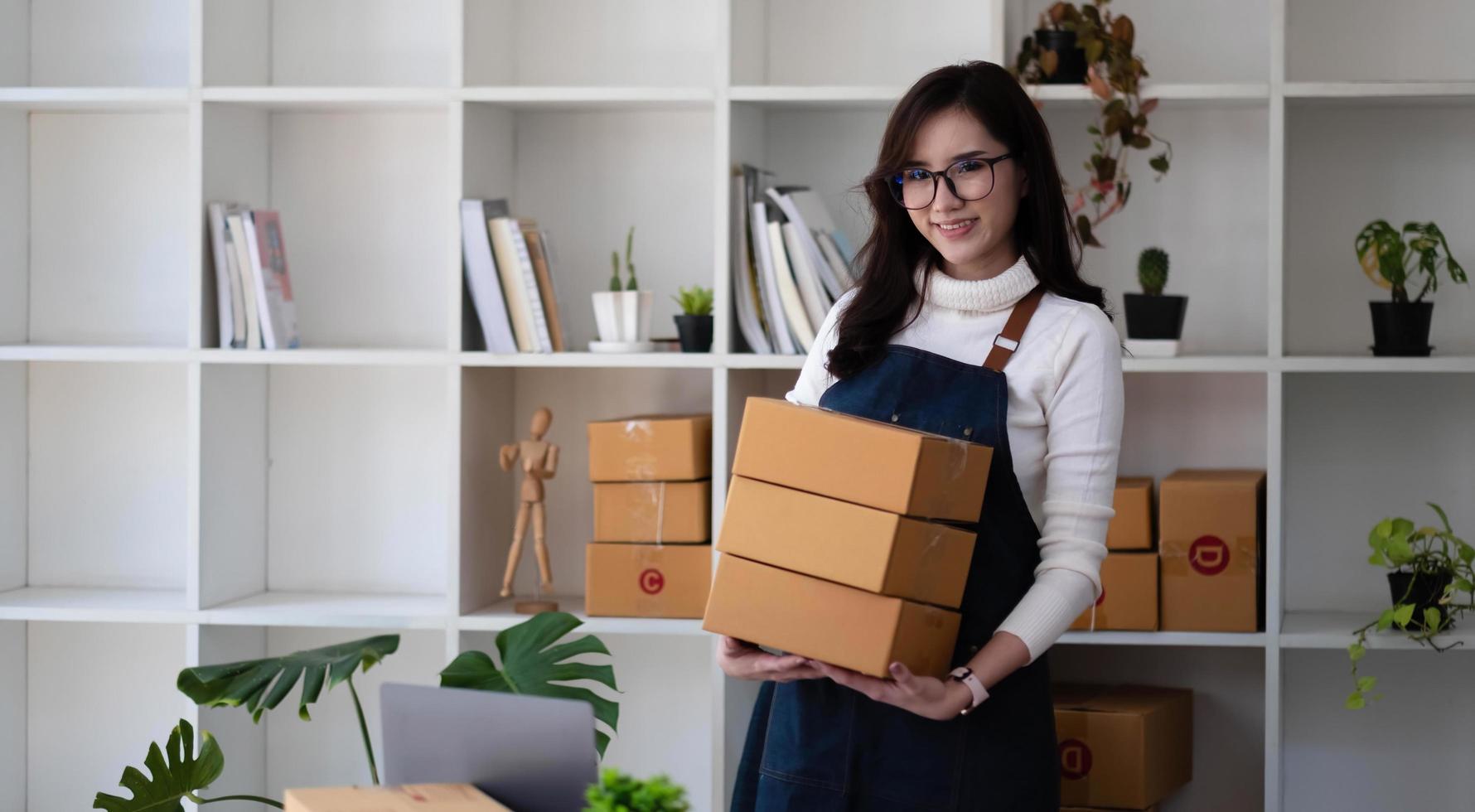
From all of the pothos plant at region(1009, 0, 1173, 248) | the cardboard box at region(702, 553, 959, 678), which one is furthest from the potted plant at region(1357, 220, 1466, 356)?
the cardboard box at region(702, 553, 959, 678)

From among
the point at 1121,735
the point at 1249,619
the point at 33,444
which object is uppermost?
the point at 33,444

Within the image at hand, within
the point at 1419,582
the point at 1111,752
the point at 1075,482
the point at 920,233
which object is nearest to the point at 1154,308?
the point at 1419,582

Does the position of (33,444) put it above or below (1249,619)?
above

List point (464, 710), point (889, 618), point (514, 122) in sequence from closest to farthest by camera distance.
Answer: point (464, 710) < point (889, 618) < point (514, 122)

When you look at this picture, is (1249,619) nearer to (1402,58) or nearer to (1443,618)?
(1443,618)

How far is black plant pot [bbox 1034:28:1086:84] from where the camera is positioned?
7.86ft

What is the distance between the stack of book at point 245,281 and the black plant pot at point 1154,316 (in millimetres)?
1531

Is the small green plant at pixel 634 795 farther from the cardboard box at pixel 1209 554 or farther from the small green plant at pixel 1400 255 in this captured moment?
the small green plant at pixel 1400 255

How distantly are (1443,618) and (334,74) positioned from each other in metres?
2.28

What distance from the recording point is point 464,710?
1194mm

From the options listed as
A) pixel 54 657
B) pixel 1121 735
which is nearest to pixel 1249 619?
pixel 1121 735

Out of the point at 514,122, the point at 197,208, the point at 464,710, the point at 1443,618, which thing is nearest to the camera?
the point at 464,710

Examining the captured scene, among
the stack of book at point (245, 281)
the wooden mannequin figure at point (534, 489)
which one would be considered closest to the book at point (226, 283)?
the stack of book at point (245, 281)

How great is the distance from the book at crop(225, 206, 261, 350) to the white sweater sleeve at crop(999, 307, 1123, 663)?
1.57 meters
